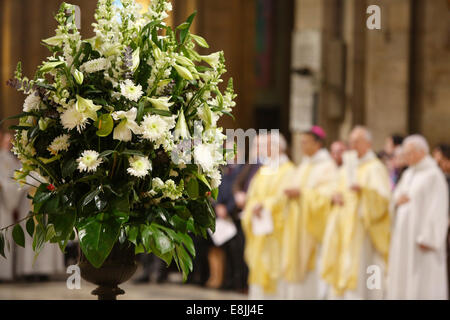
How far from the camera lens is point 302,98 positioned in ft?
41.8

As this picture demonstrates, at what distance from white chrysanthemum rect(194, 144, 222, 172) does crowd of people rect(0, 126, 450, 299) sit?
580cm

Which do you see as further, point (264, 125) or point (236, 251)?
point (264, 125)

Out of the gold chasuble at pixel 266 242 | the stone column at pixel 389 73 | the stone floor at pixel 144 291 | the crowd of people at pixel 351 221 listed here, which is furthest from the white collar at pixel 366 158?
the stone column at pixel 389 73

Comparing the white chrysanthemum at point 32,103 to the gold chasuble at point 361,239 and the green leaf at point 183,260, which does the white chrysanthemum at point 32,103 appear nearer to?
the green leaf at point 183,260

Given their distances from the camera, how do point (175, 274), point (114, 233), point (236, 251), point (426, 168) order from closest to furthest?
1. point (114, 233)
2. point (426, 168)
3. point (236, 251)
4. point (175, 274)

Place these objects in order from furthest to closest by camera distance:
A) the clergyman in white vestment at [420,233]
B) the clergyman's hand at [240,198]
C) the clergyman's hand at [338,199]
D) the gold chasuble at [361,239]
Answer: the clergyman's hand at [240,198] < the clergyman's hand at [338,199] < the gold chasuble at [361,239] < the clergyman in white vestment at [420,233]

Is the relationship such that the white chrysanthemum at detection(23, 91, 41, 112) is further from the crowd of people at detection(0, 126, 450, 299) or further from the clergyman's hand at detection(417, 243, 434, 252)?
the clergyman's hand at detection(417, 243, 434, 252)

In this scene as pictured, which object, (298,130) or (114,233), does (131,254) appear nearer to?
(114,233)

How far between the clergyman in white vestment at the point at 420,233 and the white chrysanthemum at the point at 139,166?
6.04 meters

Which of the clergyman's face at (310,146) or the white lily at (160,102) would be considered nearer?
the white lily at (160,102)

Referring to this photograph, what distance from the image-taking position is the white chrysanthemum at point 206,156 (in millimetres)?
2801
